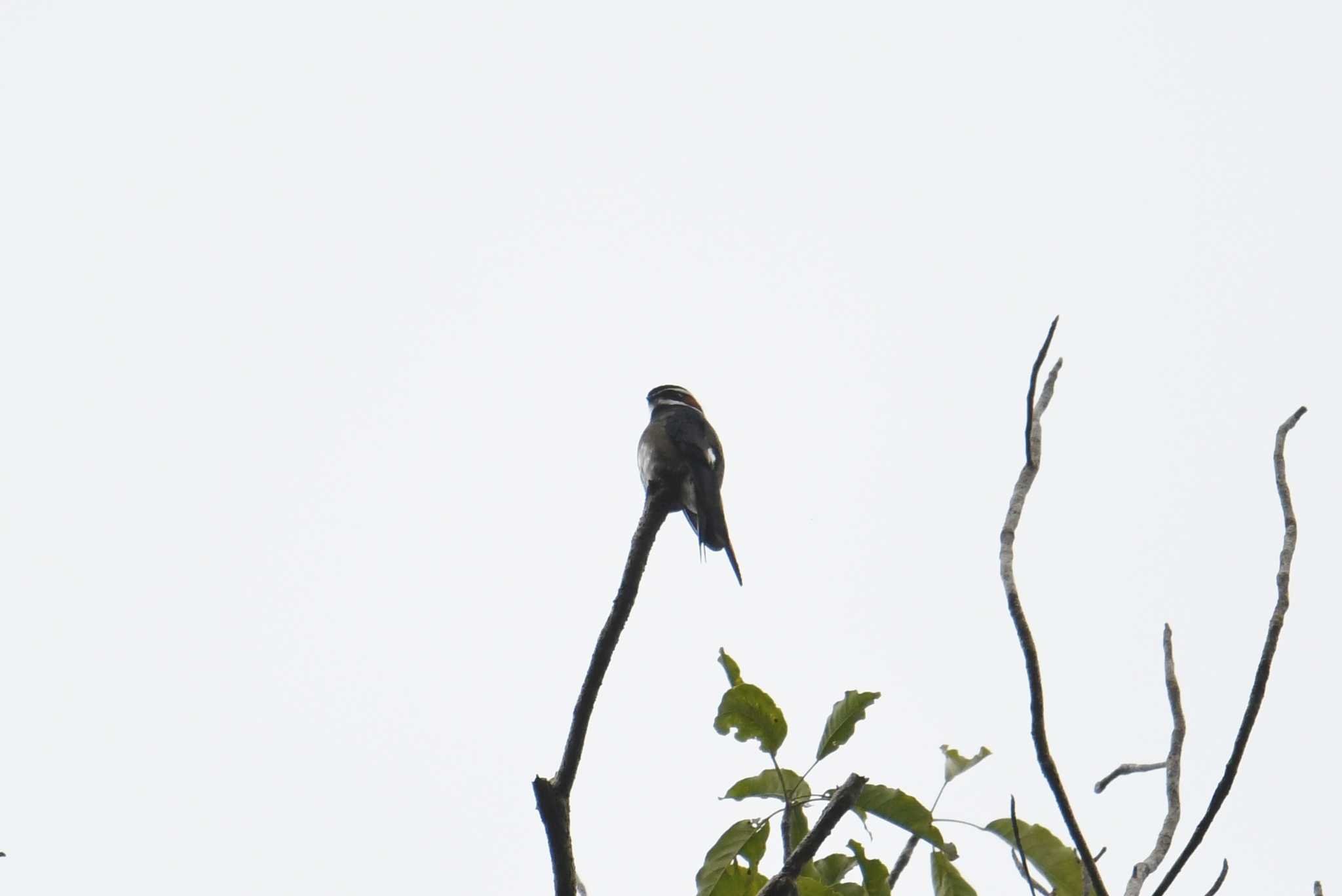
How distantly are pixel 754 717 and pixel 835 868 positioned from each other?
15.7 inches

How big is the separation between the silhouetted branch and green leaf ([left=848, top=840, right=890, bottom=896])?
0.52m

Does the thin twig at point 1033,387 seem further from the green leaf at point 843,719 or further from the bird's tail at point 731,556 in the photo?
the bird's tail at point 731,556

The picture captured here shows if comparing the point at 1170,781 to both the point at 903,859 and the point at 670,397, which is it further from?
the point at 670,397

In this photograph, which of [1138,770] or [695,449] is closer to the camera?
[1138,770]

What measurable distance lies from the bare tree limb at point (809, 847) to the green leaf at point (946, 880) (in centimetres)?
50

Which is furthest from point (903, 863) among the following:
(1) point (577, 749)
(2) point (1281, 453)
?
(2) point (1281, 453)

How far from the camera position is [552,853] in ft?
8.67

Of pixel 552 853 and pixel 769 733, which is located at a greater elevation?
pixel 769 733

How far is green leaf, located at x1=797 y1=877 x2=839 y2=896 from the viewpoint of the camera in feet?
9.26

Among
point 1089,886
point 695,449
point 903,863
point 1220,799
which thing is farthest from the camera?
point 695,449

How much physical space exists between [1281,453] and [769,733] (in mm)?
1266

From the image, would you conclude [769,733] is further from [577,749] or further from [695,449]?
[695,449]

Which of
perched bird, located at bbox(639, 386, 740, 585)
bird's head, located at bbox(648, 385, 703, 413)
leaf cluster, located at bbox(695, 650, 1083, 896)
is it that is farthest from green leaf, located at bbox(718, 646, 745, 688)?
bird's head, located at bbox(648, 385, 703, 413)

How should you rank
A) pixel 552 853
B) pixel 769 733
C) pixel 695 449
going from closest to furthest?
pixel 552 853
pixel 769 733
pixel 695 449
